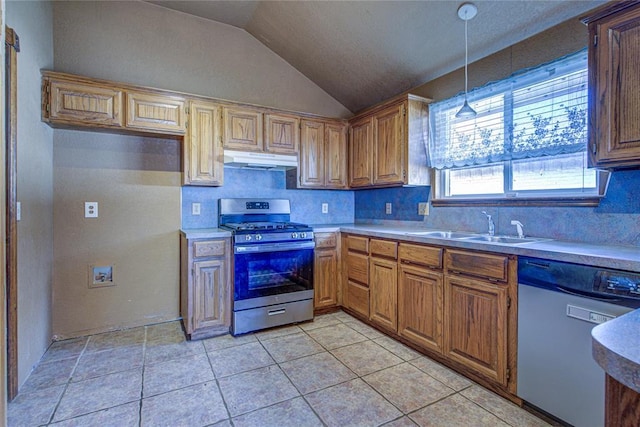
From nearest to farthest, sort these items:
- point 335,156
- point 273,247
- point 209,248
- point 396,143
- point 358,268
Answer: point 209,248, point 273,247, point 396,143, point 358,268, point 335,156

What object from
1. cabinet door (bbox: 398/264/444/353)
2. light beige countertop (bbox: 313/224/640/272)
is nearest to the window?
light beige countertop (bbox: 313/224/640/272)

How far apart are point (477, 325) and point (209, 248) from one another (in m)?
2.16

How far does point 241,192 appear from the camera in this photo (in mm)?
3496

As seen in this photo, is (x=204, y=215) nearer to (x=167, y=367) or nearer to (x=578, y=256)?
(x=167, y=367)

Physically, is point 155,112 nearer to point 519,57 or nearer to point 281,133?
point 281,133

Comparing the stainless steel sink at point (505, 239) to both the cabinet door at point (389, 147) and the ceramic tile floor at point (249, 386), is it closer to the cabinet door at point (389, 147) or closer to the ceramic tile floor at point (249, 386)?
the cabinet door at point (389, 147)

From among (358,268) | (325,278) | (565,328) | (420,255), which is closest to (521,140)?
(420,255)

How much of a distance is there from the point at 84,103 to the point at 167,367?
2.17 m

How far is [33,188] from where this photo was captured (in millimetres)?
2299

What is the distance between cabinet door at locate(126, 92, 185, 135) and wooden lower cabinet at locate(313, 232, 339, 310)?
1696 mm

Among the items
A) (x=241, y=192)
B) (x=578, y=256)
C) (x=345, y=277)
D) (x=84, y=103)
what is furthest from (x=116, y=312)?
(x=578, y=256)

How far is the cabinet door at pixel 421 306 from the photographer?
2.31 metres

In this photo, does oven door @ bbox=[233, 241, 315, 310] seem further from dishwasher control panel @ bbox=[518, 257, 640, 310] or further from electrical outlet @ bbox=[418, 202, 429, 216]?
dishwasher control panel @ bbox=[518, 257, 640, 310]

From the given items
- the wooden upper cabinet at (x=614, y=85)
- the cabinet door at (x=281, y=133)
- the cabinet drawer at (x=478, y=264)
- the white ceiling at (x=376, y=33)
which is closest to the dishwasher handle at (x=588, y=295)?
the cabinet drawer at (x=478, y=264)
